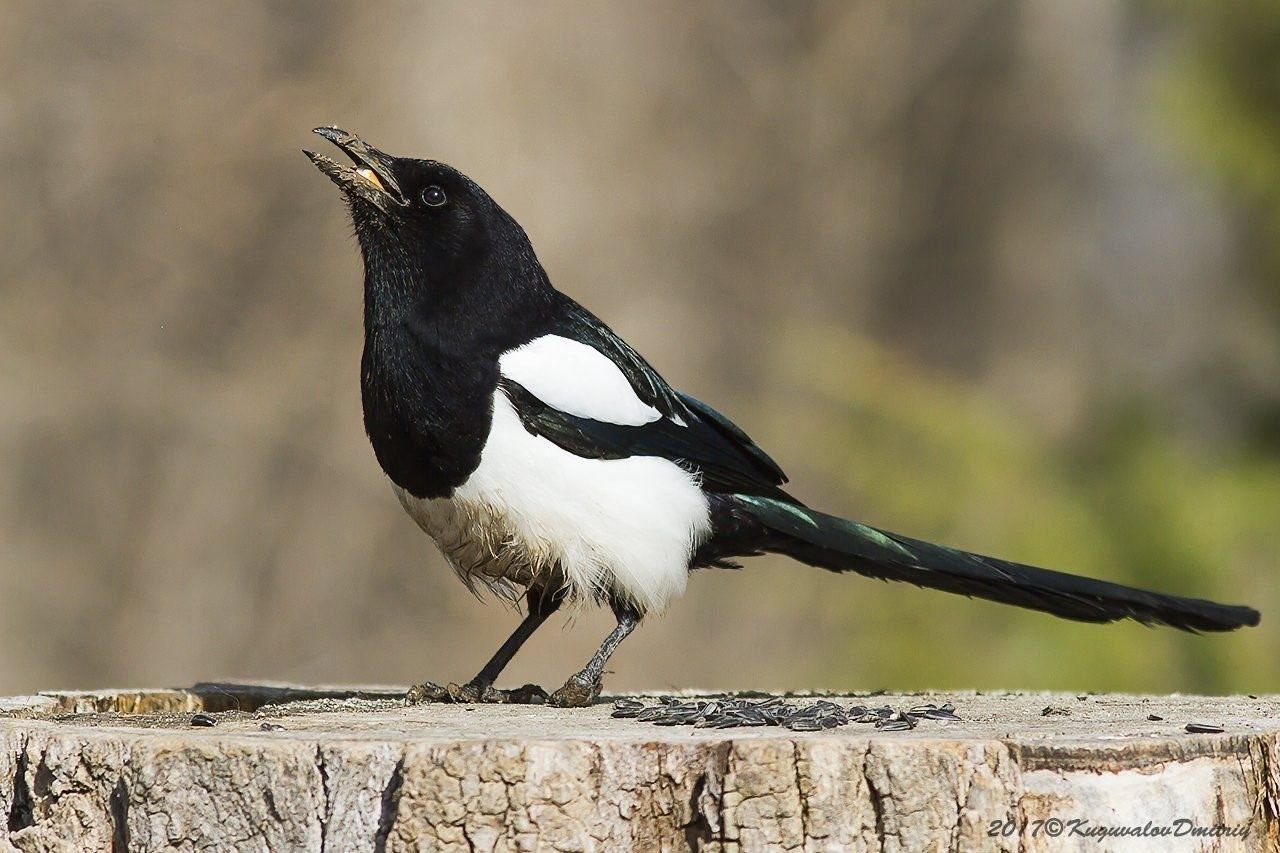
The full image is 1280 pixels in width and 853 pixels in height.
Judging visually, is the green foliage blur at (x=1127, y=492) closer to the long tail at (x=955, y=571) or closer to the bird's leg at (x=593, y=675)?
the long tail at (x=955, y=571)

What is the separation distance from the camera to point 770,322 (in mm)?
8297

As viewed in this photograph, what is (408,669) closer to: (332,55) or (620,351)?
(332,55)

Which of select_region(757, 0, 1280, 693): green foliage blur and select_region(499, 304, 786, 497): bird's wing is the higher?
select_region(757, 0, 1280, 693): green foliage blur

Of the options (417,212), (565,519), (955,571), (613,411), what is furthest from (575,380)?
(955,571)

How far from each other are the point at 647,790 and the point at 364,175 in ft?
5.18

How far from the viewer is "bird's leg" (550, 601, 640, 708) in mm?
2787


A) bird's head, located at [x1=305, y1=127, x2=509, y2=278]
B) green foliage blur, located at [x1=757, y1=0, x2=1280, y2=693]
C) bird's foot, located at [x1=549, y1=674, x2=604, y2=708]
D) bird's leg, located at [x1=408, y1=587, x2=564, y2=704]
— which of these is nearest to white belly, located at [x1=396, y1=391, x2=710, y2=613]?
bird's leg, located at [x1=408, y1=587, x2=564, y2=704]

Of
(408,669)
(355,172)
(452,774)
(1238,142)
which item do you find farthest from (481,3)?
(452,774)

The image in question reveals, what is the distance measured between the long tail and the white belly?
0.67 feet

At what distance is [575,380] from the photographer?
3.00 m

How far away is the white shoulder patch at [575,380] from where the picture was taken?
297cm

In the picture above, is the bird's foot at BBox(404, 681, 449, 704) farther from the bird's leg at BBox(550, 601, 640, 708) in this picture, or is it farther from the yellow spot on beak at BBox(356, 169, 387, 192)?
the yellow spot on beak at BBox(356, 169, 387, 192)

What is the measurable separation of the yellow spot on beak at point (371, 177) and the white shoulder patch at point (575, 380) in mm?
437

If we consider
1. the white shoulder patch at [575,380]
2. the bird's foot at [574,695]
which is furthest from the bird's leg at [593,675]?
the white shoulder patch at [575,380]
